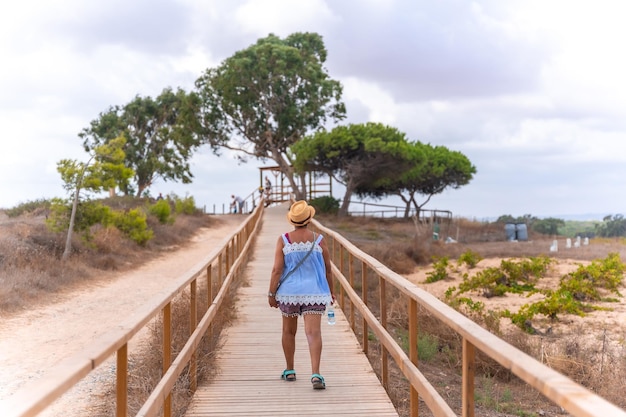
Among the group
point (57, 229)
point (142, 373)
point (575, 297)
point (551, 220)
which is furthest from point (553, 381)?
point (551, 220)

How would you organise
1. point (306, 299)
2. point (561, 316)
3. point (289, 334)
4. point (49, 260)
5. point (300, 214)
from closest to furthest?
point (300, 214) < point (306, 299) < point (289, 334) < point (561, 316) < point (49, 260)

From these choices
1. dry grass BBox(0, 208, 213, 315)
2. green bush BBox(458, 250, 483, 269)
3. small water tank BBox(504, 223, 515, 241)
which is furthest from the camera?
small water tank BBox(504, 223, 515, 241)

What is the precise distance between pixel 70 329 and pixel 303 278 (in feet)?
24.3

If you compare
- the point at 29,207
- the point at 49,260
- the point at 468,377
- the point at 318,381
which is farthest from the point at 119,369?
the point at 29,207

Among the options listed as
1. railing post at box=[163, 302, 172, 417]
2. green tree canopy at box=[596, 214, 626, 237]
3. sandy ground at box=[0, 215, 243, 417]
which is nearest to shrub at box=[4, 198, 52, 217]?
sandy ground at box=[0, 215, 243, 417]

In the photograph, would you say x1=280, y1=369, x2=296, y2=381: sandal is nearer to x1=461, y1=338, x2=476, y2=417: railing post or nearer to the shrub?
x1=461, y1=338, x2=476, y2=417: railing post

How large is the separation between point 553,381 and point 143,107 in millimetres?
51898

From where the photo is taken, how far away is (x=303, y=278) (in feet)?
18.5

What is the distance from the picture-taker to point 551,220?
2408 inches

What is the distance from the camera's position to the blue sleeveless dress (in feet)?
18.4

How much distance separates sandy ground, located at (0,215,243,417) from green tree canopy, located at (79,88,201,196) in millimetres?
30581

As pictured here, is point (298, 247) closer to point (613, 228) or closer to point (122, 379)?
point (122, 379)

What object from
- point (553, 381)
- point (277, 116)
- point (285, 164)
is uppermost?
point (277, 116)

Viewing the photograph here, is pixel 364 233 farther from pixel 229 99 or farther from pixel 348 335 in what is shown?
pixel 348 335
